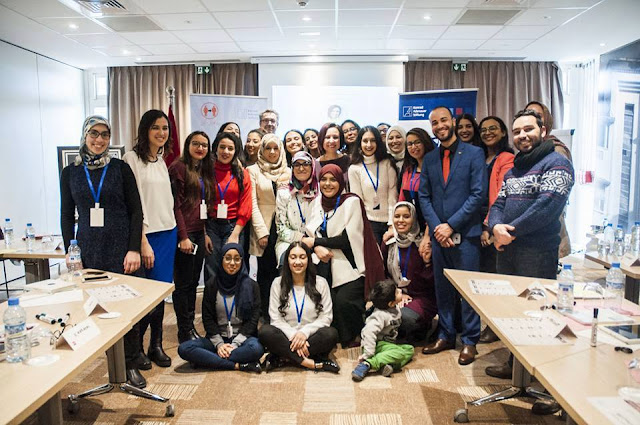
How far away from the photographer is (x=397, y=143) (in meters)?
3.84

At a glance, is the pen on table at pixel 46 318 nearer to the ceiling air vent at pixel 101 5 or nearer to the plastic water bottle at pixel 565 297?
the plastic water bottle at pixel 565 297

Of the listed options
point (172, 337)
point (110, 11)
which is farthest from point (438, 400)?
point (110, 11)

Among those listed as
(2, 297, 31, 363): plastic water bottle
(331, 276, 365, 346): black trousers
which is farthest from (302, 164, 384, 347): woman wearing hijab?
(2, 297, 31, 363): plastic water bottle

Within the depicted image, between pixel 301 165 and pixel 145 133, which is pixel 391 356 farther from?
pixel 145 133

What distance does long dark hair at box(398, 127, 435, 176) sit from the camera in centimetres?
357

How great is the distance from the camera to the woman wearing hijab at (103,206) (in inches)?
104

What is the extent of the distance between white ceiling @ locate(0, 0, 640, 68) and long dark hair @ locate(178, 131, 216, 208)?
1936 millimetres

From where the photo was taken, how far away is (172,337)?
3.78 m

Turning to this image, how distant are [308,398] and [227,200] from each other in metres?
1.53

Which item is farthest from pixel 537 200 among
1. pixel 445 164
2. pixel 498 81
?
Answer: pixel 498 81

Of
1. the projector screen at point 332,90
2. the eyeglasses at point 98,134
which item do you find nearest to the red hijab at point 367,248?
the eyeglasses at point 98,134

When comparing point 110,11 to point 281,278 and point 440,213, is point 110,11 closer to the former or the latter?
point 281,278

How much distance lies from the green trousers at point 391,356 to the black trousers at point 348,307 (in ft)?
1.17

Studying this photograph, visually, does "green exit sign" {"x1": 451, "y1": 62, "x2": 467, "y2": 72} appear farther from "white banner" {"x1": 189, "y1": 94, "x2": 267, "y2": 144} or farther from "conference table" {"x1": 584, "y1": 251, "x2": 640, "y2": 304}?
"conference table" {"x1": 584, "y1": 251, "x2": 640, "y2": 304}
